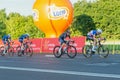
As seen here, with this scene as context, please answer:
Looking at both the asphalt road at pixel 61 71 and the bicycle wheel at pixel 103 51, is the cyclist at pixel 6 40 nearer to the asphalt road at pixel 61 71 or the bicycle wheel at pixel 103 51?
the bicycle wheel at pixel 103 51

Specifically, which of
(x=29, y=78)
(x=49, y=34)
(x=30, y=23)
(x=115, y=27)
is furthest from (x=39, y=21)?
(x=30, y=23)

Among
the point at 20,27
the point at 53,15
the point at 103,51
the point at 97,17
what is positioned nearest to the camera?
the point at 103,51

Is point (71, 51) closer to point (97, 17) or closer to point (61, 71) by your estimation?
point (61, 71)

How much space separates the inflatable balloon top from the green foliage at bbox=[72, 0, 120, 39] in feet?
78.8

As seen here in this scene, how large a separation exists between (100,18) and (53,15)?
2796 cm

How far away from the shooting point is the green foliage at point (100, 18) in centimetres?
6347

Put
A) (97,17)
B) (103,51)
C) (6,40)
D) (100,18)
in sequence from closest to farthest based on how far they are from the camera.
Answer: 1. (103,51)
2. (6,40)
3. (100,18)
4. (97,17)

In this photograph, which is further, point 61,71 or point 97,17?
point 97,17

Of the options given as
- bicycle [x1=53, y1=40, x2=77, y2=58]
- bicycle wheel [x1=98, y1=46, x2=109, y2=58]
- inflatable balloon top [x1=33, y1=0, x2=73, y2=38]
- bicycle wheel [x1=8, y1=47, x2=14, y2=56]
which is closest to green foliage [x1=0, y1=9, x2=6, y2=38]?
inflatable balloon top [x1=33, y1=0, x2=73, y2=38]

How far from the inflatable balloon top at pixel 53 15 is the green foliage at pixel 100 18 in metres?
24.0

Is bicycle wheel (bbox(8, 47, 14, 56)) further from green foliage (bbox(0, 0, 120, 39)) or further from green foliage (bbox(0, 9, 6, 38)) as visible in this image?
green foliage (bbox(0, 9, 6, 38))

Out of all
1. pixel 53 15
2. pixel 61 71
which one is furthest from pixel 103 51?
pixel 53 15

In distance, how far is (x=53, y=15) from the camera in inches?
1508

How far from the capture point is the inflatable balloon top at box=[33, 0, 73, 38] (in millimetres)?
37938
